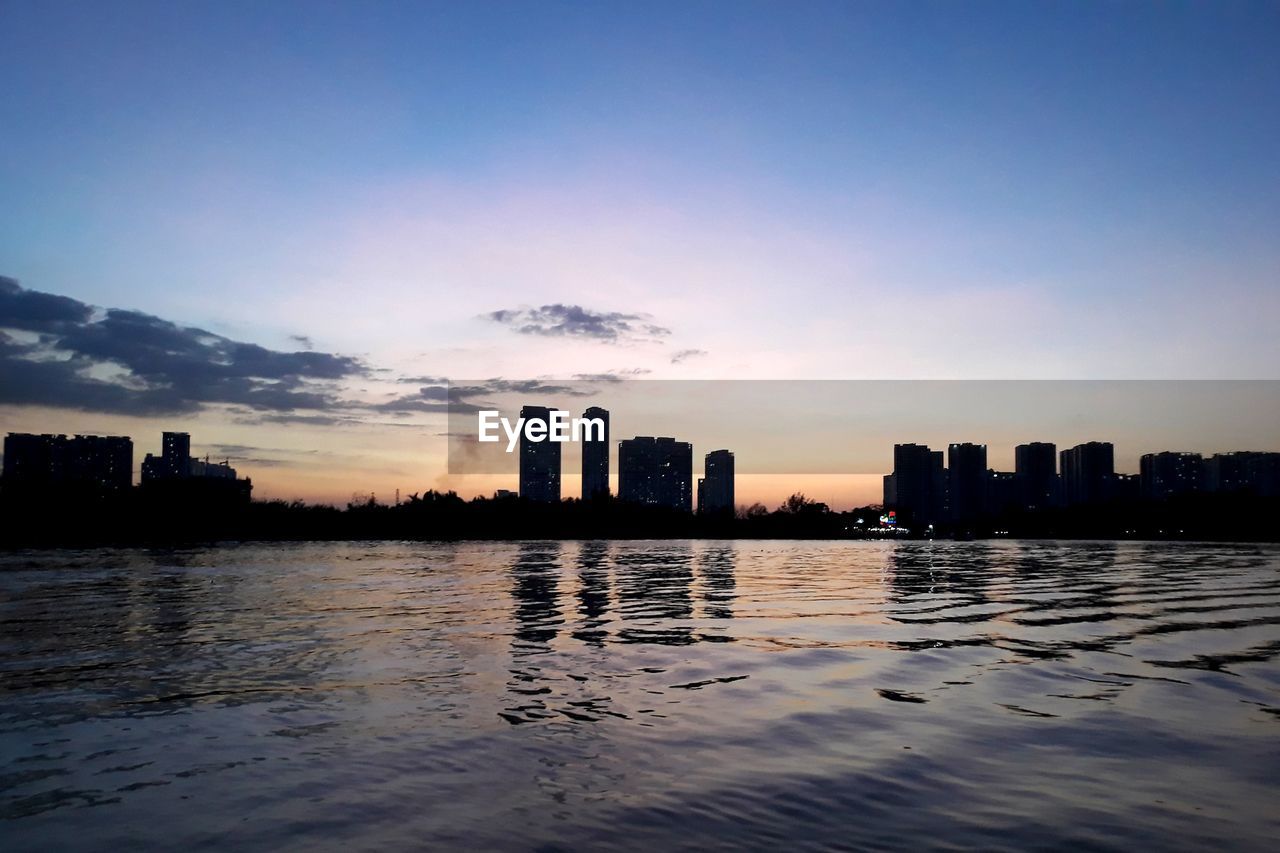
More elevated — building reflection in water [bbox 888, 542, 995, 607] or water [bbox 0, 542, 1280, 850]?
water [bbox 0, 542, 1280, 850]

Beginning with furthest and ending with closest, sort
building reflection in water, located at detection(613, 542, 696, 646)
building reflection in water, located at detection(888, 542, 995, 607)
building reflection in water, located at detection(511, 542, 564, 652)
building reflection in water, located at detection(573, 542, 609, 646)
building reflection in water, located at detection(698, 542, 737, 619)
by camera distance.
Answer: building reflection in water, located at detection(888, 542, 995, 607)
building reflection in water, located at detection(698, 542, 737, 619)
building reflection in water, located at detection(573, 542, 609, 646)
building reflection in water, located at detection(613, 542, 696, 646)
building reflection in water, located at detection(511, 542, 564, 652)

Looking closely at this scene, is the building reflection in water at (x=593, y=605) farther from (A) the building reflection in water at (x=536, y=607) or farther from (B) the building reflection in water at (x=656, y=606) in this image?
(A) the building reflection in water at (x=536, y=607)

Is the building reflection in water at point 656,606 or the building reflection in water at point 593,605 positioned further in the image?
the building reflection in water at point 593,605

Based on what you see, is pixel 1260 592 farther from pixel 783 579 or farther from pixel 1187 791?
pixel 1187 791

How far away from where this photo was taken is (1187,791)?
398 inches

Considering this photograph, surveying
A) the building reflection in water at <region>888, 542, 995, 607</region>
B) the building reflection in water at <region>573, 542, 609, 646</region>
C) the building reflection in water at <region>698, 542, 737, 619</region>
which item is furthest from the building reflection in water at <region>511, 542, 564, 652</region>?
the building reflection in water at <region>888, 542, 995, 607</region>

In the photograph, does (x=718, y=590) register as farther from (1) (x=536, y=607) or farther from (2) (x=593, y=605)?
(1) (x=536, y=607)

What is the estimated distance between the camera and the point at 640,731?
13.1 metres

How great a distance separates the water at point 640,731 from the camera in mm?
9039

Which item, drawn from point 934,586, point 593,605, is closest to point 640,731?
point 593,605

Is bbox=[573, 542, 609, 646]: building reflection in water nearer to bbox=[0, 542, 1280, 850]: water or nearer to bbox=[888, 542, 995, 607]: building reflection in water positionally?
bbox=[0, 542, 1280, 850]: water

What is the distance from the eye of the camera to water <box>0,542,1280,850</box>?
29.7ft

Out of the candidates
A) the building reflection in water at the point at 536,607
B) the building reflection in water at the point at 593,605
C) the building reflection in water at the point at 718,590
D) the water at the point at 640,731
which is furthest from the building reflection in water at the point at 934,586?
the building reflection in water at the point at 536,607

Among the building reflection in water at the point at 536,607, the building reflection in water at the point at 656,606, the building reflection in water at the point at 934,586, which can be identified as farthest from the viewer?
the building reflection in water at the point at 934,586
